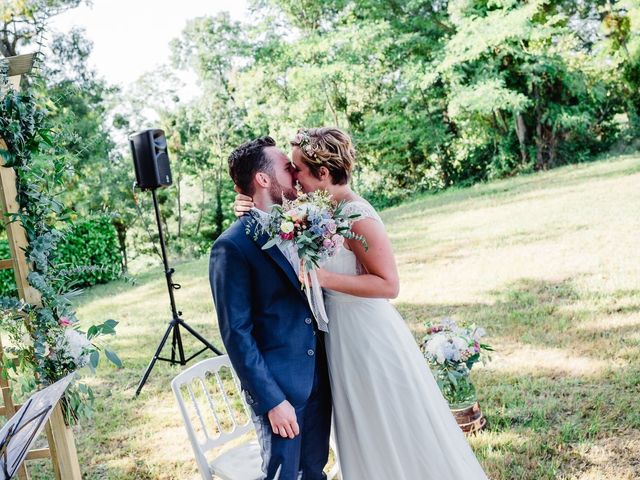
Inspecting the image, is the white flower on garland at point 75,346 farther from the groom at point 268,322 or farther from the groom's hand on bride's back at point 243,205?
the groom's hand on bride's back at point 243,205

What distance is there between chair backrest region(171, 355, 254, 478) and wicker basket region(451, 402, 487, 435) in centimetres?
127

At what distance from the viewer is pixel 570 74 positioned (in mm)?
16531

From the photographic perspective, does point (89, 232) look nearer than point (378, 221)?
No

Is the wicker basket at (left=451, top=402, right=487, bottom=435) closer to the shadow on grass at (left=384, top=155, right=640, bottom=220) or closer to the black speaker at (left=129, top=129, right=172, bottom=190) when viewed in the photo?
the black speaker at (left=129, top=129, right=172, bottom=190)

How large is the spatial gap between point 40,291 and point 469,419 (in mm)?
2505

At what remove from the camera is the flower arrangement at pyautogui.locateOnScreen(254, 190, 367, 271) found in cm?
193

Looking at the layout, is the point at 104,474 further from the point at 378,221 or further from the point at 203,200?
the point at 203,200

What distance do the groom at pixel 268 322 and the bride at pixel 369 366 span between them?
0.18m

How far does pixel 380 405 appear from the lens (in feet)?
7.66

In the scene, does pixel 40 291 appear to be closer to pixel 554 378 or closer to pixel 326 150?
pixel 326 150

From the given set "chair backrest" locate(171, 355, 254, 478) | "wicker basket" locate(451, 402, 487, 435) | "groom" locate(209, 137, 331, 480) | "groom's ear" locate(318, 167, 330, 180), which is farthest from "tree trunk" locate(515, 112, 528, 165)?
"groom" locate(209, 137, 331, 480)

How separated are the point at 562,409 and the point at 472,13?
1549 cm

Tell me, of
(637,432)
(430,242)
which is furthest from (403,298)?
(637,432)

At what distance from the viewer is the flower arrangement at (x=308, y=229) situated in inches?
76.1
